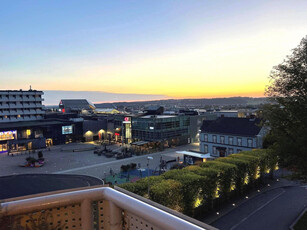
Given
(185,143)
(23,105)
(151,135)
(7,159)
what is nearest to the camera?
(7,159)

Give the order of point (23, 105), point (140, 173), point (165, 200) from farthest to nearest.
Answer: point (23, 105) < point (140, 173) < point (165, 200)

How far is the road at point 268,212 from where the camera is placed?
21547 mm

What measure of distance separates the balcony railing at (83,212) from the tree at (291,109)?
827 inches

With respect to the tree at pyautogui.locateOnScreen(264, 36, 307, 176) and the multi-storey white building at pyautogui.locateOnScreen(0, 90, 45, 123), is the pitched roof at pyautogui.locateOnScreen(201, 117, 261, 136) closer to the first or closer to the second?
the tree at pyautogui.locateOnScreen(264, 36, 307, 176)

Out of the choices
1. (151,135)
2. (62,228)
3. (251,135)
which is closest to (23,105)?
(151,135)

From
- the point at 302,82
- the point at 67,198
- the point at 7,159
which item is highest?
the point at 302,82

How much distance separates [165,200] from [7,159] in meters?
50.4

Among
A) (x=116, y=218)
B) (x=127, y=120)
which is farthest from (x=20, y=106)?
(x=116, y=218)

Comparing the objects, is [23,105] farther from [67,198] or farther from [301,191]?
[67,198]

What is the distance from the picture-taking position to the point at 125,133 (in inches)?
2837

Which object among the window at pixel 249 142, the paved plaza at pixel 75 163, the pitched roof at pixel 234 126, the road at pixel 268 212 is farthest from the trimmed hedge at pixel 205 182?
the paved plaza at pixel 75 163

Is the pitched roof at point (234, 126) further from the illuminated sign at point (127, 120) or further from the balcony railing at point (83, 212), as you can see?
the balcony railing at point (83, 212)

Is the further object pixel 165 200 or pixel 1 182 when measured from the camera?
pixel 1 182

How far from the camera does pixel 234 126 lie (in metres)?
48.2
